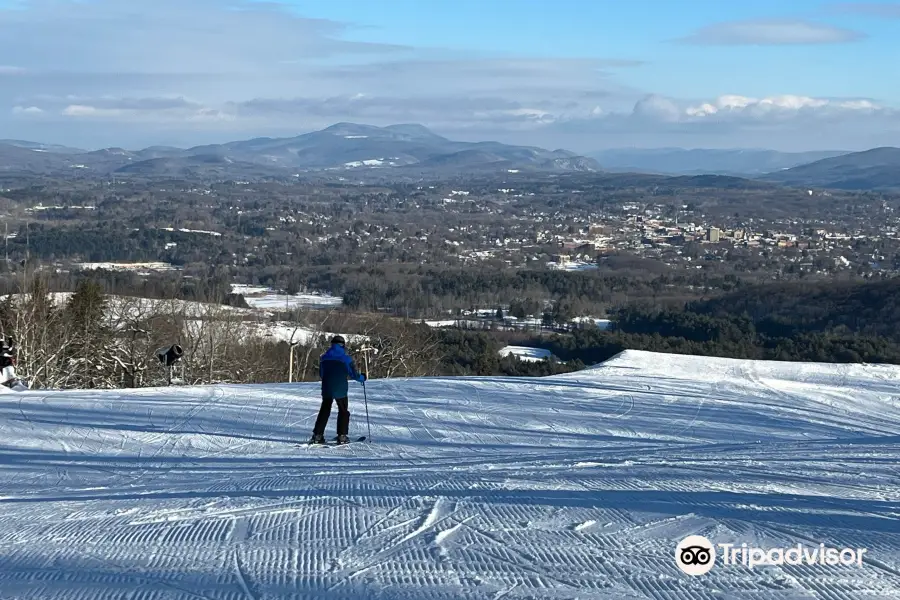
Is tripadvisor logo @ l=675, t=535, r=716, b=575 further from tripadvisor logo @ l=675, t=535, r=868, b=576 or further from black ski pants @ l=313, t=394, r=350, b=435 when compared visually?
black ski pants @ l=313, t=394, r=350, b=435

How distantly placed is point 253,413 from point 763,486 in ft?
21.5

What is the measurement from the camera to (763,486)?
750 centimetres

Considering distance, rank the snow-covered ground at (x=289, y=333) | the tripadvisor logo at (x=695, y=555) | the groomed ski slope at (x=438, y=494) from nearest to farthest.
Result: the groomed ski slope at (x=438, y=494) → the tripadvisor logo at (x=695, y=555) → the snow-covered ground at (x=289, y=333)

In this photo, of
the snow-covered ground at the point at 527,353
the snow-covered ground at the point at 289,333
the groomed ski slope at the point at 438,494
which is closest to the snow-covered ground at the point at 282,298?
the snow-covered ground at the point at 527,353

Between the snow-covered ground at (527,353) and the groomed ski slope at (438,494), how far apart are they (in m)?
16.4

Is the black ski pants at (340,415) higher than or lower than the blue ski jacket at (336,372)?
lower

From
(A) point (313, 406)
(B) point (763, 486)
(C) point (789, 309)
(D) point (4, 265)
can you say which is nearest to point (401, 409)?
(A) point (313, 406)

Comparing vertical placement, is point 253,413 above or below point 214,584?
below

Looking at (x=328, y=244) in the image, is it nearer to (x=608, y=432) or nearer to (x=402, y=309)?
(x=402, y=309)

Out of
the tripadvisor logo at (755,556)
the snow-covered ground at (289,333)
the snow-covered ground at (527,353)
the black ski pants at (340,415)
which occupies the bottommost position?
the snow-covered ground at (527,353)

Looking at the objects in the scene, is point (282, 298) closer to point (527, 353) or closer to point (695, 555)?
point (527, 353)

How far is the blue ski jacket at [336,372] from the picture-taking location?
961 cm

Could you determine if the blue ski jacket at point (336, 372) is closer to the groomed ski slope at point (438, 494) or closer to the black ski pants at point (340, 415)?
the black ski pants at point (340, 415)

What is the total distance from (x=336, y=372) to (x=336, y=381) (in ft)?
0.29
